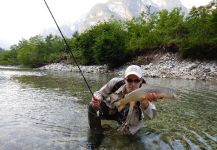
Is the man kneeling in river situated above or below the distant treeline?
below

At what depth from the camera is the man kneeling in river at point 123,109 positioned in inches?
247

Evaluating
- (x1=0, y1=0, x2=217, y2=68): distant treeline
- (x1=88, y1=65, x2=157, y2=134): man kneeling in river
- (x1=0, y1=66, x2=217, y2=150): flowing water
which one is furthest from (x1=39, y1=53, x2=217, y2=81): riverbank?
(x1=88, y1=65, x2=157, y2=134): man kneeling in river

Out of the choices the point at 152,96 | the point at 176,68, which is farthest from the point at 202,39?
the point at 152,96

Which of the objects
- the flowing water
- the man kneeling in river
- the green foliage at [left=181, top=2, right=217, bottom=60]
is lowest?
the flowing water

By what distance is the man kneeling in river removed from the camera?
20.6ft

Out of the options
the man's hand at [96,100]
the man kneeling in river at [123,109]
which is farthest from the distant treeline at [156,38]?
the man's hand at [96,100]

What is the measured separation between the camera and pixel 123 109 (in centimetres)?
717

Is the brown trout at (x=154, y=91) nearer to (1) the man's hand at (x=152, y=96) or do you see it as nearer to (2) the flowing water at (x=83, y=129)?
(1) the man's hand at (x=152, y=96)

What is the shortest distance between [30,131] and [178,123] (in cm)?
440

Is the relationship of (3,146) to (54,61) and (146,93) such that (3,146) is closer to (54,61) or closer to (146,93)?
(146,93)

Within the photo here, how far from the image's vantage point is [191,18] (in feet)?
154

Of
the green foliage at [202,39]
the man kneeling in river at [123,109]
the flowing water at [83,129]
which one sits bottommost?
the flowing water at [83,129]

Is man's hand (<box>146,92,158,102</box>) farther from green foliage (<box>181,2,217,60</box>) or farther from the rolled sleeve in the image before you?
green foliage (<box>181,2,217,60</box>)

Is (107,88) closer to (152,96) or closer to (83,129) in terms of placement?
(152,96)
